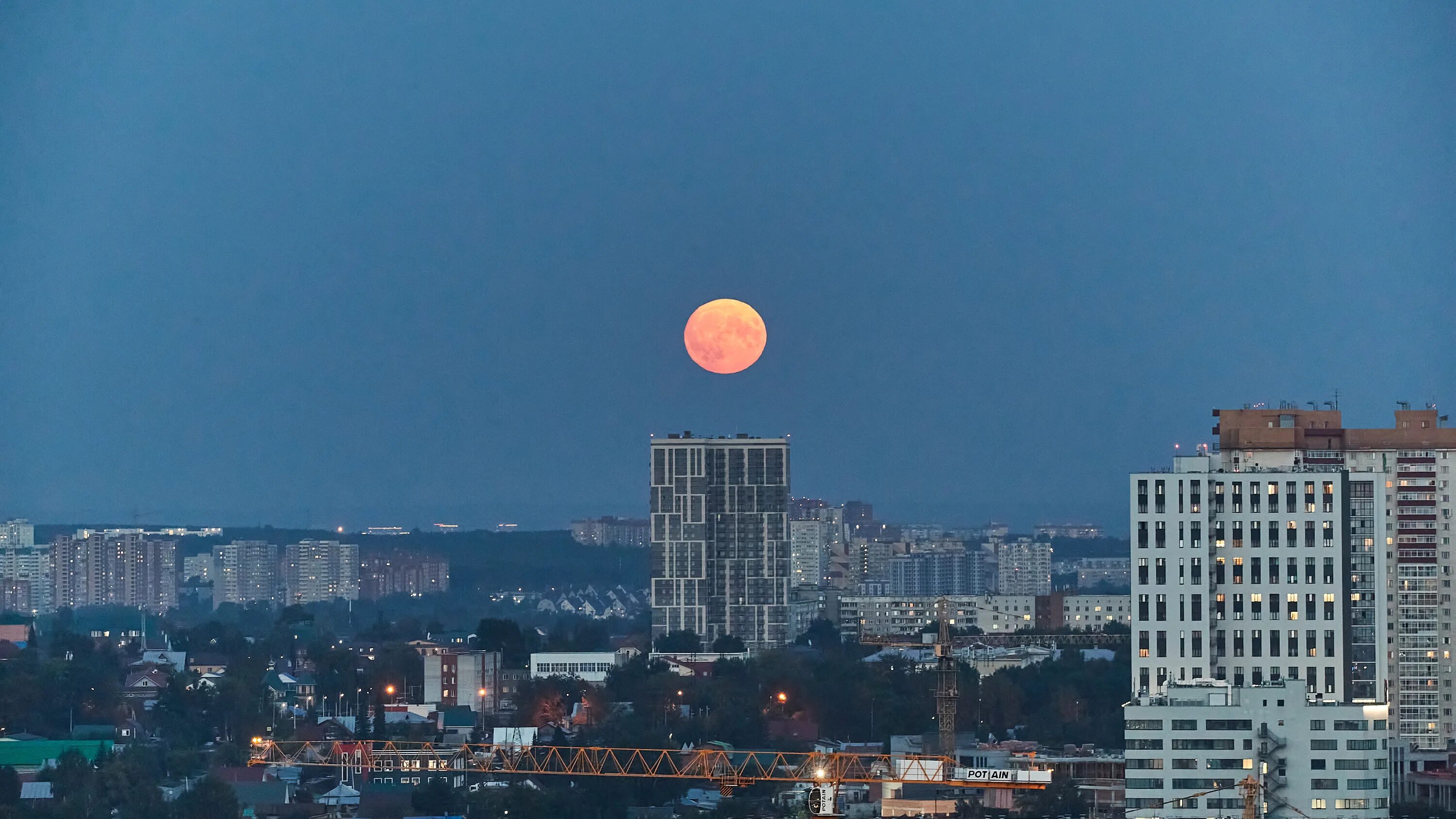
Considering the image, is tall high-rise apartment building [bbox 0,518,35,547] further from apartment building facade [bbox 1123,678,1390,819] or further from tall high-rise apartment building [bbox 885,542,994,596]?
apartment building facade [bbox 1123,678,1390,819]

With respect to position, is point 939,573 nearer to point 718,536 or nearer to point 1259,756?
point 718,536

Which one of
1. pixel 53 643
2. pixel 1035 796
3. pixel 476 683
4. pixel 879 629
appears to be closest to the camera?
pixel 1035 796

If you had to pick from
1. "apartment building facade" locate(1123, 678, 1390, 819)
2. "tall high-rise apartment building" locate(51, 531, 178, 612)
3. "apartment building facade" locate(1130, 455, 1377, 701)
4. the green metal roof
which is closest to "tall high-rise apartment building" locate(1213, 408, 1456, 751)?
"apartment building facade" locate(1130, 455, 1377, 701)

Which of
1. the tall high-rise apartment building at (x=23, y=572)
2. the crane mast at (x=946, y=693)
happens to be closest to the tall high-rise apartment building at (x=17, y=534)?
the tall high-rise apartment building at (x=23, y=572)

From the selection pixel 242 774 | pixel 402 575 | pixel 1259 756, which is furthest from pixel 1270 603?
pixel 402 575

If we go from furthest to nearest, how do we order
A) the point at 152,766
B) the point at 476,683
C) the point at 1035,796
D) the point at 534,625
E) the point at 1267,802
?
the point at 534,625, the point at 476,683, the point at 152,766, the point at 1035,796, the point at 1267,802

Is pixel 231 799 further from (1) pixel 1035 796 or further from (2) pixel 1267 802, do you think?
(2) pixel 1267 802

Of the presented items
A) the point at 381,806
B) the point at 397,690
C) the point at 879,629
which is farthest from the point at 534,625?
the point at 381,806
